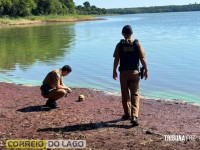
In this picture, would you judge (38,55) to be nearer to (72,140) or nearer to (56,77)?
(56,77)

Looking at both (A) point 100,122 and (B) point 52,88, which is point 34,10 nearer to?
(B) point 52,88

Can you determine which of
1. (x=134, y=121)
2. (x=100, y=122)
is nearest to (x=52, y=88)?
(x=100, y=122)

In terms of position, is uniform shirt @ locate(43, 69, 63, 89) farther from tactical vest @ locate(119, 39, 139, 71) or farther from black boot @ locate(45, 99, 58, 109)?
tactical vest @ locate(119, 39, 139, 71)

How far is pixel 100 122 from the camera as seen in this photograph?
8.31 meters

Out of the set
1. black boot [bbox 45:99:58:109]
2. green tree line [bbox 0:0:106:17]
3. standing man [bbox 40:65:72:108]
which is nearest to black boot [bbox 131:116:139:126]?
standing man [bbox 40:65:72:108]

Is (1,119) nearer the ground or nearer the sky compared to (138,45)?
nearer the ground

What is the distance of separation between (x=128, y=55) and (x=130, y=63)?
0.19m

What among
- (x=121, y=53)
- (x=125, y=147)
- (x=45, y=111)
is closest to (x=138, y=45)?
(x=121, y=53)

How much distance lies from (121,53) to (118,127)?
1.53m

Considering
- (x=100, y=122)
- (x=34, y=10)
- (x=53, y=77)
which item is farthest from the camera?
(x=34, y=10)

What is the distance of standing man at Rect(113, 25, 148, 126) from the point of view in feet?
25.8

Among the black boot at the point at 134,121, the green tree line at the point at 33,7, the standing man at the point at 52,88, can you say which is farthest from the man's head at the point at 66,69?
the green tree line at the point at 33,7

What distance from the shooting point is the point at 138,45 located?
782 cm

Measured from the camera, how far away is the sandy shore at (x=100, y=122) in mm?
6965
